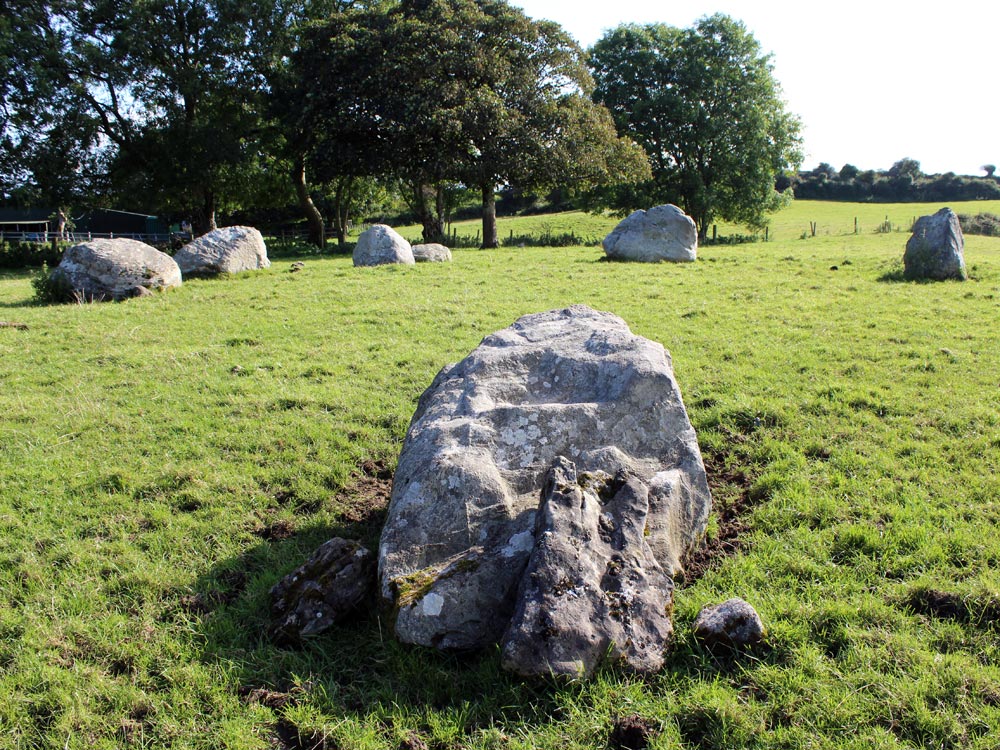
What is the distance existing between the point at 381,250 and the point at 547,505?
2002 cm

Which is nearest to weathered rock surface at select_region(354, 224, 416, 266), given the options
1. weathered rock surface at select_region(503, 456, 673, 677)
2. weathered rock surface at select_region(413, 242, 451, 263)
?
weathered rock surface at select_region(413, 242, 451, 263)

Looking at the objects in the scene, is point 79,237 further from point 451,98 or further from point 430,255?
point 430,255

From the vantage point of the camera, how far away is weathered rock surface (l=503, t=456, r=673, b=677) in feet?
13.1

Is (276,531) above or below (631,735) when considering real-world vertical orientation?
above

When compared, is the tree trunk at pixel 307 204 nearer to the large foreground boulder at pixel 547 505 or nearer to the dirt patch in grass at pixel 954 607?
the large foreground boulder at pixel 547 505

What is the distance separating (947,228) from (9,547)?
20.1m

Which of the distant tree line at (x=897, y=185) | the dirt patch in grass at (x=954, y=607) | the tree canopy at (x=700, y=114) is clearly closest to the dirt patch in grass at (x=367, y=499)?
the dirt patch in grass at (x=954, y=607)

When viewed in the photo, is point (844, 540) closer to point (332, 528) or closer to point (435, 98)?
point (332, 528)

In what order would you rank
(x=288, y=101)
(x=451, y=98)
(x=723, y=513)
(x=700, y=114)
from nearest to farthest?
(x=723, y=513) → (x=451, y=98) → (x=288, y=101) → (x=700, y=114)

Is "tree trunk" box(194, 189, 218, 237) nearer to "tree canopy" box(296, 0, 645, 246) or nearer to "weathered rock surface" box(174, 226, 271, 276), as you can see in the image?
"tree canopy" box(296, 0, 645, 246)

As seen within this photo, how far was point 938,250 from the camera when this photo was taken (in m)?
17.2

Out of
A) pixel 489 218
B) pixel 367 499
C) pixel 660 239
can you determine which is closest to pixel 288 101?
pixel 489 218

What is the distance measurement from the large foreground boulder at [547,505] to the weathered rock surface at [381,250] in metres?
17.5

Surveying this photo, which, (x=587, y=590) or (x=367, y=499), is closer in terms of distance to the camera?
(x=587, y=590)
